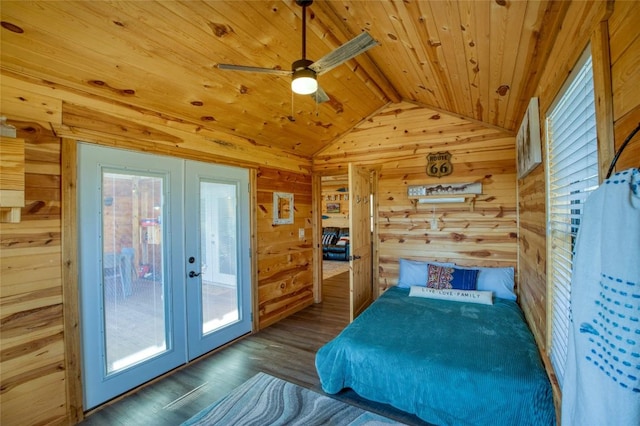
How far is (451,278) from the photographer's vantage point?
355 cm

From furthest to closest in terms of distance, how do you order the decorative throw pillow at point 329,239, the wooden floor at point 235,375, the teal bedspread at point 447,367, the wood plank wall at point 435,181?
the decorative throw pillow at point 329,239 → the wood plank wall at point 435,181 → the wooden floor at point 235,375 → the teal bedspread at point 447,367

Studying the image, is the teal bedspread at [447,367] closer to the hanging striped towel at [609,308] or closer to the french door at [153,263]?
the hanging striped towel at [609,308]

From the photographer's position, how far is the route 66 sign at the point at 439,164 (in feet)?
12.8

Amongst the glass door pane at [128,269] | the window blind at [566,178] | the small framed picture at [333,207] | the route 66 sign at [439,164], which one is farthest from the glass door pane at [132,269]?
the small framed picture at [333,207]

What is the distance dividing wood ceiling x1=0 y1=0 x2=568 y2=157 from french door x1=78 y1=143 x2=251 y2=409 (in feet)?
1.95

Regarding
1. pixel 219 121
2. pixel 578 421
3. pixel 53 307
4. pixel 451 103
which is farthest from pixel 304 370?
pixel 451 103

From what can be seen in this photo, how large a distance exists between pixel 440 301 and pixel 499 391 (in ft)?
4.76

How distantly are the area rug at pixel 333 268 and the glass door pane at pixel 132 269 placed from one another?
170 inches

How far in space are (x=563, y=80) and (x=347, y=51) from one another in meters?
1.16

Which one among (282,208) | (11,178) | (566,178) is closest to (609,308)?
(566,178)

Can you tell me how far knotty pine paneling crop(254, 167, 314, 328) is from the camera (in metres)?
3.99

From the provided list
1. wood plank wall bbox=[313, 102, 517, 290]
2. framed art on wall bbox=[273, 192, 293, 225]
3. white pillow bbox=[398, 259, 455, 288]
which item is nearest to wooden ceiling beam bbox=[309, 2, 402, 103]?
wood plank wall bbox=[313, 102, 517, 290]

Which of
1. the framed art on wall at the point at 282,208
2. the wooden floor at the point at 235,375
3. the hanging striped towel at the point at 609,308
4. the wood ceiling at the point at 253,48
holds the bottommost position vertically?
the wooden floor at the point at 235,375

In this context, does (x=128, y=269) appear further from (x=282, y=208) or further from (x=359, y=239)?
(x=359, y=239)
